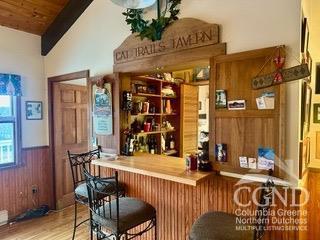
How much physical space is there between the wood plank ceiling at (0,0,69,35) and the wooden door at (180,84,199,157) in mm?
2208

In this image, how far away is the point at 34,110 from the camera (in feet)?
11.8

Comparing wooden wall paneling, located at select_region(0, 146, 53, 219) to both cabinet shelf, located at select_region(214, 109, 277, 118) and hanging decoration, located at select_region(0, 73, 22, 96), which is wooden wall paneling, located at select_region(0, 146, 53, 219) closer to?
hanging decoration, located at select_region(0, 73, 22, 96)

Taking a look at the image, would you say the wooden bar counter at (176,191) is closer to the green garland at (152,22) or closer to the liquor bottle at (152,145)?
the liquor bottle at (152,145)

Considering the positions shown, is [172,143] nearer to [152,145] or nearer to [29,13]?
[152,145]

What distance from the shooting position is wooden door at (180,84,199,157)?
4.21m

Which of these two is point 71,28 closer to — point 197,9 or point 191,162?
point 197,9

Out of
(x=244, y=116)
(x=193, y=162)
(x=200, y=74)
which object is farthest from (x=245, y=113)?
(x=200, y=74)

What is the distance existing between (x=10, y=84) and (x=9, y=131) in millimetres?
638

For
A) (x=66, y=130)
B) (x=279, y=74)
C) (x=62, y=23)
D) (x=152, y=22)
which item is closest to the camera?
(x=279, y=74)

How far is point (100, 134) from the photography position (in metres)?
2.97

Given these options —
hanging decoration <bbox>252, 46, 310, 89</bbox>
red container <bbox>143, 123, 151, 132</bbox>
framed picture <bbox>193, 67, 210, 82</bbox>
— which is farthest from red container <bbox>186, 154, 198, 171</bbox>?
framed picture <bbox>193, 67, 210, 82</bbox>

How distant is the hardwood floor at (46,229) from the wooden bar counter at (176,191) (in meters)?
1.05

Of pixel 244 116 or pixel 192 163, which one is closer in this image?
pixel 244 116

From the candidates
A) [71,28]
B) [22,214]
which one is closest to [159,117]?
[71,28]
